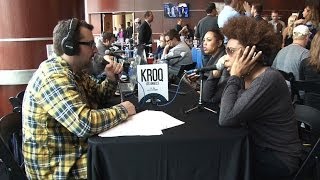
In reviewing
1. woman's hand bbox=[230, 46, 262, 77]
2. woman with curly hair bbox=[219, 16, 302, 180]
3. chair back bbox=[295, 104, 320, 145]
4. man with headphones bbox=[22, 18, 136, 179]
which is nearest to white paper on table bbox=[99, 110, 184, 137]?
man with headphones bbox=[22, 18, 136, 179]

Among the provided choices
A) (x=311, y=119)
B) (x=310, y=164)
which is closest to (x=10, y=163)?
(x=310, y=164)

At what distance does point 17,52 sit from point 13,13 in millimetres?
419

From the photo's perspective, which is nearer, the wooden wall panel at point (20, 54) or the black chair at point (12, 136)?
the black chair at point (12, 136)

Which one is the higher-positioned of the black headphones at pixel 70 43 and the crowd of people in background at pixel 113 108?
the black headphones at pixel 70 43

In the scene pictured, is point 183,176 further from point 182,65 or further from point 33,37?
point 182,65

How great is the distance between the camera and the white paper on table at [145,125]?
171cm

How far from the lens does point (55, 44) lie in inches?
76.5

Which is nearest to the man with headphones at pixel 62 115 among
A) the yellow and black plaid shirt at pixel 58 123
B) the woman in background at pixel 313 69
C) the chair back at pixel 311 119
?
the yellow and black plaid shirt at pixel 58 123

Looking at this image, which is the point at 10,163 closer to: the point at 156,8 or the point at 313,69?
the point at 313,69

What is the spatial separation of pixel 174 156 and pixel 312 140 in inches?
41.3

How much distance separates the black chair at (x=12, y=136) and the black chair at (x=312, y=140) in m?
1.40

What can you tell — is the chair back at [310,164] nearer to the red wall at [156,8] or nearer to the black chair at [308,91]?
the black chair at [308,91]

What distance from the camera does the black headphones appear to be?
1861mm

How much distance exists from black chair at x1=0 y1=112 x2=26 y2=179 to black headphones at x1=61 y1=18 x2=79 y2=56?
0.52 meters
